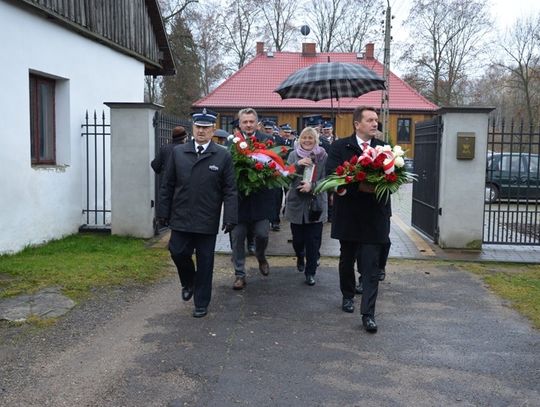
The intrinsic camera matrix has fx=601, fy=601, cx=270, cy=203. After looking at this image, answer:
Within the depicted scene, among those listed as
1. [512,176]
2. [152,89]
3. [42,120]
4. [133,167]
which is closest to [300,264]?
[133,167]

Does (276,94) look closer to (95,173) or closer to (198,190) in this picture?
(95,173)

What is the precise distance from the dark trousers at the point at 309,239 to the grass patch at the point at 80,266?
188 cm

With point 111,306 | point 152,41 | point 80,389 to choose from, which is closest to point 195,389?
point 80,389

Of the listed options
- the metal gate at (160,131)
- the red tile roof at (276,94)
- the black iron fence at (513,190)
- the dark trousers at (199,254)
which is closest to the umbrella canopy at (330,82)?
the metal gate at (160,131)

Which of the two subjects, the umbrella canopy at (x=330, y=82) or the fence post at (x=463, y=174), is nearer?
the fence post at (x=463, y=174)

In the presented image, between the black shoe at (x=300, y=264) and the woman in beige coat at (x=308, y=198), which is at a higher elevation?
the woman in beige coat at (x=308, y=198)

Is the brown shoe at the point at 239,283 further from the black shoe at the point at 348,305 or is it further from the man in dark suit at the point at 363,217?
the man in dark suit at the point at 363,217

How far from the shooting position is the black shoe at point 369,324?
18.2 ft

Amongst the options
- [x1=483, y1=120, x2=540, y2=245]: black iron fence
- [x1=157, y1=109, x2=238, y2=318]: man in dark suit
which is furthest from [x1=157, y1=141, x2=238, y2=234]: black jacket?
[x1=483, y1=120, x2=540, y2=245]: black iron fence

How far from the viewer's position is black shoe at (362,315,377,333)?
18.2ft

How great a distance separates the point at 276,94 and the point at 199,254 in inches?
1317

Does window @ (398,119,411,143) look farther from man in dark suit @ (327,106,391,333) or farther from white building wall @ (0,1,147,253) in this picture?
man in dark suit @ (327,106,391,333)

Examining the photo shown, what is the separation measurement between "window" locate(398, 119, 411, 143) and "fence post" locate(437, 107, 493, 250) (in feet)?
100

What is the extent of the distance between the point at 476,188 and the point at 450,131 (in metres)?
1.00
